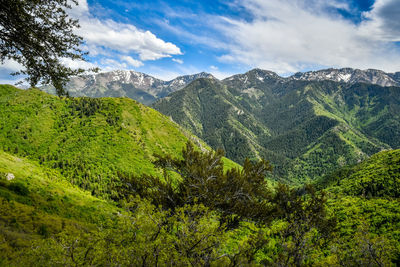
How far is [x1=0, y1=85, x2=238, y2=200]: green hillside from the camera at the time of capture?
90.2 metres

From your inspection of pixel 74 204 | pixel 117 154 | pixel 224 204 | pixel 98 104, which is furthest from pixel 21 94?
pixel 224 204

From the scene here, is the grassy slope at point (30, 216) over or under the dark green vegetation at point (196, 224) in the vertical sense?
under

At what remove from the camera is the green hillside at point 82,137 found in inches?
3553

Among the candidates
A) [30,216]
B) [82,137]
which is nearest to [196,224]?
[30,216]

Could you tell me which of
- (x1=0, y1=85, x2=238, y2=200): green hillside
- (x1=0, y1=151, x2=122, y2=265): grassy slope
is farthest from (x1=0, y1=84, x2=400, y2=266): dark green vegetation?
(x1=0, y1=85, x2=238, y2=200): green hillside

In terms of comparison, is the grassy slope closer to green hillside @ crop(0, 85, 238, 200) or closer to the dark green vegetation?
the dark green vegetation

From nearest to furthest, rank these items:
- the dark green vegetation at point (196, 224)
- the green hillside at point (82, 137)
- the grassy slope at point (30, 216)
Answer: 1. the dark green vegetation at point (196, 224)
2. the grassy slope at point (30, 216)
3. the green hillside at point (82, 137)

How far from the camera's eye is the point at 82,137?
109 meters

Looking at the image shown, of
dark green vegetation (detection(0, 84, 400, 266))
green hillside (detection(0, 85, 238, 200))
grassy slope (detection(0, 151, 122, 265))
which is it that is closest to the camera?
dark green vegetation (detection(0, 84, 400, 266))

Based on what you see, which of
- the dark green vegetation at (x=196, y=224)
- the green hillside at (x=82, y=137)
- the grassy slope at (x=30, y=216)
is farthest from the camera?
the green hillside at (x=82, y=137)

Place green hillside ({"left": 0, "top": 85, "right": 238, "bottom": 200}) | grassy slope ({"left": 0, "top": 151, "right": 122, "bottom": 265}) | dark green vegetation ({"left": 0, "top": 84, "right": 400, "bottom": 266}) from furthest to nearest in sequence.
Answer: green hillside ({"left": 0, "top": 85, "right": 238, "bottom": 200}) < grassy slope ({"left": 0, "top": 151, "right": 122, "bottom": 265}) < dark green vegetation ({"left": 0, "top": 84, "right": 400, "bottom": 266})

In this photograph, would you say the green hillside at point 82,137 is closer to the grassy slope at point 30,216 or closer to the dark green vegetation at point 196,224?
the grassy slope at point 30,216

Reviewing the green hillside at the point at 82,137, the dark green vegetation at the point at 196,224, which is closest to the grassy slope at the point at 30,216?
the dark green vegetation at the point at 196,224

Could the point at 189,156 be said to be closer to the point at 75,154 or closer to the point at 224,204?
the point at 224,204
